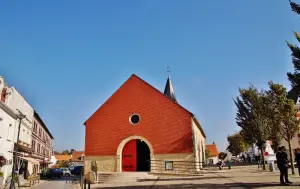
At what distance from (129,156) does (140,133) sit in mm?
2500

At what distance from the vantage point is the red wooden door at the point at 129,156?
2639 cm

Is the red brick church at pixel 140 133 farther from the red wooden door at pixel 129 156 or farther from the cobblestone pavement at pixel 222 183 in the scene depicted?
the cobblestone pavement at pixel 222 183

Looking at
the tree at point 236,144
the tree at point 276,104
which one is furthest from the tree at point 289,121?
the tree at point 236,144

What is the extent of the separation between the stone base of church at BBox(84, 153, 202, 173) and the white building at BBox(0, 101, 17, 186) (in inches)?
262

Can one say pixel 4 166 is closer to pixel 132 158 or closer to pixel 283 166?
pixel 132 158

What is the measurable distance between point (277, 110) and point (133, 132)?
13.1m

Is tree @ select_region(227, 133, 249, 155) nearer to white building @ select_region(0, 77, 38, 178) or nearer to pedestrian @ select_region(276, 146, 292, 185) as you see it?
white building @ select_region(0, 77, 38, 178)

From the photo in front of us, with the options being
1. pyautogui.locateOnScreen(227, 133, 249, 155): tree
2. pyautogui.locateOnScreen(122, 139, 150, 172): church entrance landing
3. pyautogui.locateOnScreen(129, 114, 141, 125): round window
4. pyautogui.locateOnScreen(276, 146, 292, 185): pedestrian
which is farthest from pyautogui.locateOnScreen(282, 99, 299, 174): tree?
pyautogui.locateOnScreen(227, 133, 249, 155): tree

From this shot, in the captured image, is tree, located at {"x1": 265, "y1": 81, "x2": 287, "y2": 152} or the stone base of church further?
the stone base of church

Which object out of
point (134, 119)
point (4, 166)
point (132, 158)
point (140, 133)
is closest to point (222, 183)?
point (140, 133)

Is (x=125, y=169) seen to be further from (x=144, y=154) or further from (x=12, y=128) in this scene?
(x=12, y=128)

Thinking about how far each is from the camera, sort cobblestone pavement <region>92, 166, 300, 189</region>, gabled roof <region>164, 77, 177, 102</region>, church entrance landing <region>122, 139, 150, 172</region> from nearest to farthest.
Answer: cobblestone pavement <region>92, 166, 300, 189</region>, church entrance landing <region>122, 139, 150, 172</region>, gabled roof <region>164, 77, 177, 102</region>

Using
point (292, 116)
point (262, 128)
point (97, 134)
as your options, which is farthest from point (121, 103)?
point (292, 116)

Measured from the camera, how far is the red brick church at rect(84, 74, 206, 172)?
82.5 feet
